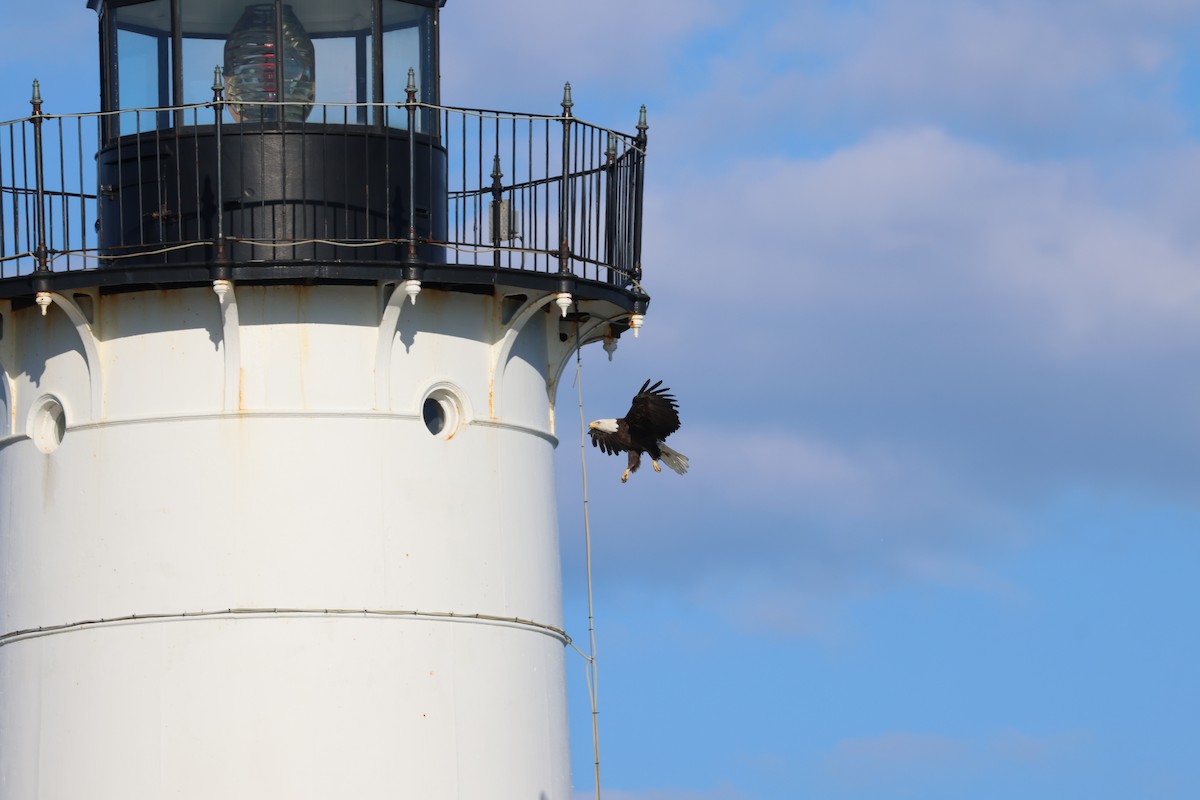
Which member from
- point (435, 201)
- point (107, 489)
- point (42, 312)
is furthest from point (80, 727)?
point (435, 201)

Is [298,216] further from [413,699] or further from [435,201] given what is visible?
[413,699]

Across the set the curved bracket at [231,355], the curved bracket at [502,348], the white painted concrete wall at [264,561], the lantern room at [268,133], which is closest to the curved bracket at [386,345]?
the white painted concrete wall at [264,561]

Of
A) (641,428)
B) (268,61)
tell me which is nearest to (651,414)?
(641,428)

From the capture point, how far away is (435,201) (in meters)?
23.8

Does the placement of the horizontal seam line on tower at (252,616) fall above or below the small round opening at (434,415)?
below

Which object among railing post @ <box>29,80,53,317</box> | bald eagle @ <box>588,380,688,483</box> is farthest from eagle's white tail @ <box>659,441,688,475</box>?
railing post @ <box>29,80,53,317</box>

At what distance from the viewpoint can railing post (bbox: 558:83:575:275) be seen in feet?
75.9

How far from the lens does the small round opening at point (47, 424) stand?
23312mm

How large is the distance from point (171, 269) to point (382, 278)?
165 cm

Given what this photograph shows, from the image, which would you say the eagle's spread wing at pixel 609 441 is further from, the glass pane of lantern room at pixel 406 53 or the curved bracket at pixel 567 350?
the glass pane of lantern room at pixel 406 53

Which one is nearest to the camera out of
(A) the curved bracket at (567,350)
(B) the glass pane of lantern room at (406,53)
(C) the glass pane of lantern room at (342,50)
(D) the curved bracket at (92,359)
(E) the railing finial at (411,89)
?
(E) the railing finial at (411,89)

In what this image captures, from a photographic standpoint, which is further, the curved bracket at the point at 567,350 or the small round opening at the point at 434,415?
the curved bracket at the point at 567,350

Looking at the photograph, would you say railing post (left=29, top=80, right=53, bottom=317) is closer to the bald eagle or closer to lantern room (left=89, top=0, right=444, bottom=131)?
lantern room (left=89, top=0, right=444, bottom=131)

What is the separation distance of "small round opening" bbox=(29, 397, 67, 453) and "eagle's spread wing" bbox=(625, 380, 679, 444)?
4.91m
